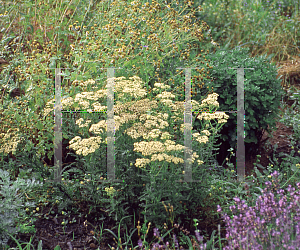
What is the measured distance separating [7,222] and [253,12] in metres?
5.72

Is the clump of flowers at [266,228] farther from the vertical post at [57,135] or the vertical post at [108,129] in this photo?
the vertical post at [57,135]

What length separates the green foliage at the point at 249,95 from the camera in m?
3.71

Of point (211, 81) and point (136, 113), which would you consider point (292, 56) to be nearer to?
point (211, 81)

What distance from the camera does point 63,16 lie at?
3.98m

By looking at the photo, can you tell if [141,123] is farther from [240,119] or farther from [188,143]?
[240,119]

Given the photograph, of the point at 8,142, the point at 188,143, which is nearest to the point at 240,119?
the point at 188,143

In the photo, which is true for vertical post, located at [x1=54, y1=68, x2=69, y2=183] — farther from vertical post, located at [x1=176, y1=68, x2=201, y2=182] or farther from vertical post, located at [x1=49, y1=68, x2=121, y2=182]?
vertical post, located at [x1=176, y1=68, x2=201, y2=182]

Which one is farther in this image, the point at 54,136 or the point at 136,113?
the point at 54,136

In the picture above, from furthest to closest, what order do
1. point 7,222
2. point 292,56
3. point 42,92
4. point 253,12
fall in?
1. point 253,12
2. point 292,56
3. point 42,92
4. point 7,222

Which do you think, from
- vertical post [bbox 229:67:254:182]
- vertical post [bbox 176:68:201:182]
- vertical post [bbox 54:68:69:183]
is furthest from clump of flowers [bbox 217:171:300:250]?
vertical post [bbox 54:68:69:183]

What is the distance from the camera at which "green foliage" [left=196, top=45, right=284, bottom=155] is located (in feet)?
12.2

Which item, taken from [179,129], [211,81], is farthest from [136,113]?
[211,81]

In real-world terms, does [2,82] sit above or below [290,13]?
below

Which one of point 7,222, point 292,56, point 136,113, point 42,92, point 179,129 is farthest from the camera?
point 292,56
